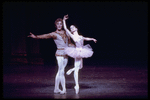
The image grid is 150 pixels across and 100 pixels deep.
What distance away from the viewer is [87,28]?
11742 mm

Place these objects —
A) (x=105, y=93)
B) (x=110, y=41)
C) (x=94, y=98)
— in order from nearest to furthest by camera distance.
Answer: (x=94, y=98), (x=105, y=93), (x=110, y=41)

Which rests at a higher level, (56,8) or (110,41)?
(56,8)

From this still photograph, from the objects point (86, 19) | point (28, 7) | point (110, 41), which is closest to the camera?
point (28, 7)

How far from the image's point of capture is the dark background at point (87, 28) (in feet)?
34.1

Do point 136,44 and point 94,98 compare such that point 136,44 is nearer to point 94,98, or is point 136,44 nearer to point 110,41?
point 110,41

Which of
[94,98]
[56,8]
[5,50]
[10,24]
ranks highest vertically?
[56,8]

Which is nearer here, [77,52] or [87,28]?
[77,52]

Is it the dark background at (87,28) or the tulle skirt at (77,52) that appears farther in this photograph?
the dark background at (87,28)

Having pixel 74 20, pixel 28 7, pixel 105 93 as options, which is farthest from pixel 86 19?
pixel 105 93

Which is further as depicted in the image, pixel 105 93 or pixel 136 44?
pixel 136 44

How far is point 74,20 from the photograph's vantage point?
1096 centimetres

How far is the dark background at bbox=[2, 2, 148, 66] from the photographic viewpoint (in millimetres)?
10397

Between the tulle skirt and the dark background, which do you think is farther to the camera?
the dark background

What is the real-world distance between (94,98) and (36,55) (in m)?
6.44
